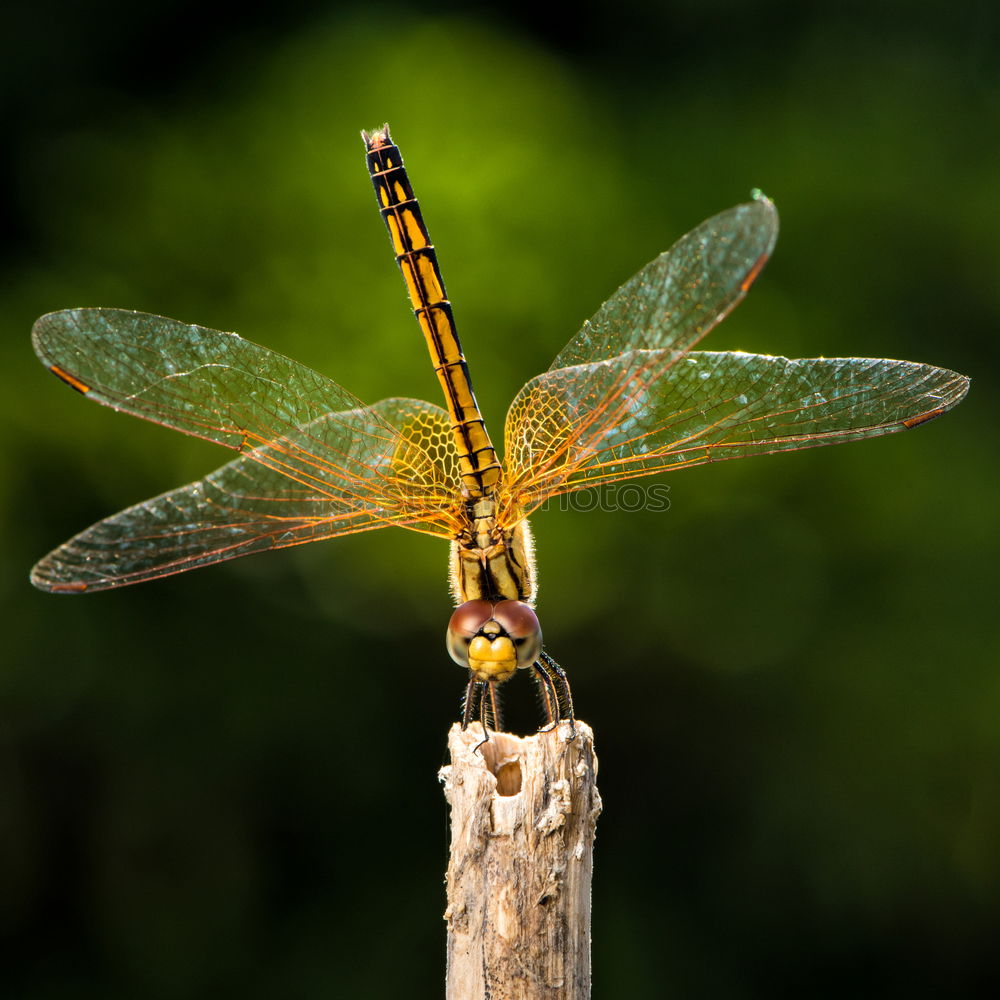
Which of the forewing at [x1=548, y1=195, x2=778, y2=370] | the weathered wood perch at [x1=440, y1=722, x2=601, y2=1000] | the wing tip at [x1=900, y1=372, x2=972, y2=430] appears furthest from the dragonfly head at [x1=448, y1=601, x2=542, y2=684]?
the wing tip at [x1=900, y1=372, x2=972, y2=430]

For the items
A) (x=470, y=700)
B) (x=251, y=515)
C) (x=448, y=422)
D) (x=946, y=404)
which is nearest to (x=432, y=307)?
(x=448, y=422)

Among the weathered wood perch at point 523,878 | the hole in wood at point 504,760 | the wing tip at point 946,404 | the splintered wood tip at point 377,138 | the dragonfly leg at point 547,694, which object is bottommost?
the weathered wood perch at point 523,878

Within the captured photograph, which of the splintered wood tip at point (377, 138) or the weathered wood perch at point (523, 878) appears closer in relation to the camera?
the weathered wood perch at point (523, 878)

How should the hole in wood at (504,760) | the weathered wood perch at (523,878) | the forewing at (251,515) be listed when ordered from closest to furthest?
1. the weathered wood perch at (523,878)
2. the hole in wood at (504,760)
3. the forewing at (251,515)

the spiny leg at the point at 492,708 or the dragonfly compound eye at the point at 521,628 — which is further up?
the dragonfly compound eye at the point at 521,628

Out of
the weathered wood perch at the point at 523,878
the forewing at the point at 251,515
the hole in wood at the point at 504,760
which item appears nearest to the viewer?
the weathered wood perch at the point at 523,878

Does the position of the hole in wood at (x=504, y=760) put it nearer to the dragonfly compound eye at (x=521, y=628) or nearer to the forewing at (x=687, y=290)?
the dragonfly compound eye at (x=521, y=628)

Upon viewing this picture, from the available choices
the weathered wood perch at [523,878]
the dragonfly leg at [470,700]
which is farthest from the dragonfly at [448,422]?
the weathered wood perch at [523,878]
